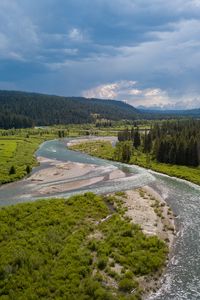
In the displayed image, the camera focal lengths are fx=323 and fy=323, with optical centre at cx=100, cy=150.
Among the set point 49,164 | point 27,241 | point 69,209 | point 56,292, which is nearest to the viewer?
point 56,292

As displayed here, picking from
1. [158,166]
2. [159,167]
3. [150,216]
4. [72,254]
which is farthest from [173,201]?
[158,166]

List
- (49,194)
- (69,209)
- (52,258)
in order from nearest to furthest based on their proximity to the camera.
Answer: (52,258), (69,209), (49,194)

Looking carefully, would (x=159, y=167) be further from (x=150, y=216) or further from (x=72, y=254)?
(x=72, y=254)

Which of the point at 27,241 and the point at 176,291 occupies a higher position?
the point at 27,241

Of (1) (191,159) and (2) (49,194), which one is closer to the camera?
(2) (49,194)

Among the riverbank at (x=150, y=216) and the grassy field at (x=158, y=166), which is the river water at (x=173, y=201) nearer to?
the riverbank at (x=150, y=216)

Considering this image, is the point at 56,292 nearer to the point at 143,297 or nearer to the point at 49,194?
the point at 143,297

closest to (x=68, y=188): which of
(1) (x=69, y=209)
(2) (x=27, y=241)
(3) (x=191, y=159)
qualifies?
(1) (x=69, y=209)
